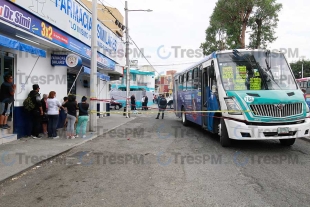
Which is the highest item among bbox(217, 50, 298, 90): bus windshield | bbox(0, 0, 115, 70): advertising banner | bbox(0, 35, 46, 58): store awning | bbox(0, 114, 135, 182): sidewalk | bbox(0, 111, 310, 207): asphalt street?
bbox(0, 0, 115, 70): advertising banner

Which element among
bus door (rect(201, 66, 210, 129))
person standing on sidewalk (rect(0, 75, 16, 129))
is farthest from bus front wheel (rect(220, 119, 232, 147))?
person standing on sidewalk (rect(0, 75, 16, 129))

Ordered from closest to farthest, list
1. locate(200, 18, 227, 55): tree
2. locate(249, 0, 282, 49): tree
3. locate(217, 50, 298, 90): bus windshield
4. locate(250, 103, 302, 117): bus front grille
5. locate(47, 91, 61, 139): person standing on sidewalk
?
1. locate(250, 103, 302, 117): bus front grille
2. locate(217, 50, 298, 90): bus windshield
3. locate(47, 91, 61, 139): person standing on sidewalk
4. locate(249, 0, 282, 49): tree
5. locate(200, 18, 227, 55): tree

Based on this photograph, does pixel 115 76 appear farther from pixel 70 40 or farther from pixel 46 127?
pixel 46 127

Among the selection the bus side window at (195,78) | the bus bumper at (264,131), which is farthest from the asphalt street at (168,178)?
the bus side window at (195,78)

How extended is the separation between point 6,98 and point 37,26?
2.57m

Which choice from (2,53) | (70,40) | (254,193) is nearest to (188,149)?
(254,193)

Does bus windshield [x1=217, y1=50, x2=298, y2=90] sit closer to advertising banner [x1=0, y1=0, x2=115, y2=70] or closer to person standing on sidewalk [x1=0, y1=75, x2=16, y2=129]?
advertising banner [x1=0, y1=0, x2=115, y2=70]

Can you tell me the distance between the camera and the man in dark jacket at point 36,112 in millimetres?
8992

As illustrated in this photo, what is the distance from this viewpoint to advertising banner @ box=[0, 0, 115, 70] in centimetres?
740

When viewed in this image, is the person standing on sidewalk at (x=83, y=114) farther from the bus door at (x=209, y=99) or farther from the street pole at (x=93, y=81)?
the bus door at (x=209, y=99)

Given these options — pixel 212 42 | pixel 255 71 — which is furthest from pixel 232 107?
pixel 212 42

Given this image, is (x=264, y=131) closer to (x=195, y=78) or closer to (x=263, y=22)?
(x=195, y=78)

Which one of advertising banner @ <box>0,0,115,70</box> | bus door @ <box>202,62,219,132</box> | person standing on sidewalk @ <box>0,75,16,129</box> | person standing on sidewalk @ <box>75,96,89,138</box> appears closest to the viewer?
advertising banner @ <box>0,0,115,70</box>

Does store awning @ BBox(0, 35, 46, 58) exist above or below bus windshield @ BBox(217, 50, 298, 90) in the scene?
above
